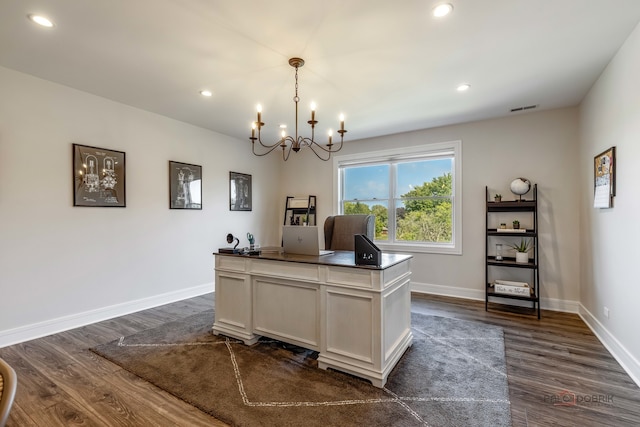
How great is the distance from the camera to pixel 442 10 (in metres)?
2.03

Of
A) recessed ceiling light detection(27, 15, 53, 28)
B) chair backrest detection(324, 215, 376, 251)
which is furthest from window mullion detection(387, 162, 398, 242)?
recessed ceiling light detection(27, 15, 53, 28)

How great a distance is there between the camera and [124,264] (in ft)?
12.4

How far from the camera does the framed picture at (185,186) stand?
4.33 m

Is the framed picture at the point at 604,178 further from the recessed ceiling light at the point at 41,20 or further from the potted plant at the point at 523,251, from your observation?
the recessed ceiling light at the point at 41,20

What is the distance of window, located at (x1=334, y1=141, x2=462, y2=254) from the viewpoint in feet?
15.1

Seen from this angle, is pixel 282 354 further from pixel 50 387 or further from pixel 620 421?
pixel 620 421

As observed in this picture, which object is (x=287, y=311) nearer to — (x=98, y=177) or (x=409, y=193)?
(x=98, y=177)

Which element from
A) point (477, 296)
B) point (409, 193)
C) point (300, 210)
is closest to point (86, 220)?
point (300, 210)

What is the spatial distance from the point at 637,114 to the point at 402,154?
2923 millimetres

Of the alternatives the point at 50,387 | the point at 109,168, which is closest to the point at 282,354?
the point at 50,387

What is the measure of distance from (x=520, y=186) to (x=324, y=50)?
3.08 metres

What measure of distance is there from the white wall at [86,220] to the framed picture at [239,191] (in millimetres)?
323

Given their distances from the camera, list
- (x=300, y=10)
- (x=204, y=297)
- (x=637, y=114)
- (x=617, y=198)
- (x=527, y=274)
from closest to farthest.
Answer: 1. (x=300, y=10)
2. (x=637, y=114)
3. (x=617, y=198)
4. (x=527, y=274)
5. (x=204, y=297)

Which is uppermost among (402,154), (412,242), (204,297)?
(402,154)
